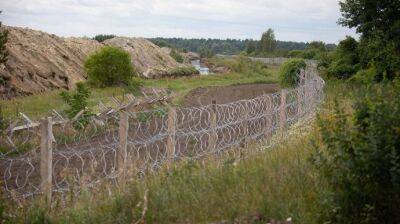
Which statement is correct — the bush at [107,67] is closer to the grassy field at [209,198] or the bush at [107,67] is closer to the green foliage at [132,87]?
the green foliage at [132,87]

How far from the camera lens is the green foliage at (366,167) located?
13.2 feet

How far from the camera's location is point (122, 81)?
27844 mm

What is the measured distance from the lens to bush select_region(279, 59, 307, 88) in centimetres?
2564

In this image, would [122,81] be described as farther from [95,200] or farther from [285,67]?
[95,200]

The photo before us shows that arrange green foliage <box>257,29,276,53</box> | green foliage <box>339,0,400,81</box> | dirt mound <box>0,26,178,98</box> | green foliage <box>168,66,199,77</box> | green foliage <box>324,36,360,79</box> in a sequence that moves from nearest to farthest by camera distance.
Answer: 1. green foliage <box>339,0,400,81</box>
2. green foliage <box>324,36,360,79</box>
3. dirt mound <box>0,26,178,98</box>
4. green foliage <box>168,66,199,77</box>
5. green foliage <box>257,29,276,53</box>

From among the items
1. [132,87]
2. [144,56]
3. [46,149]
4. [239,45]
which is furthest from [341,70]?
[239,45]

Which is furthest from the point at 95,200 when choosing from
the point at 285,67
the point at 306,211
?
the point at 285,67

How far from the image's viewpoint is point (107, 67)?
2736 cm

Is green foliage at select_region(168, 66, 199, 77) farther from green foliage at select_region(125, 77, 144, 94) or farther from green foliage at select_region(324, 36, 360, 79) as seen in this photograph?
green foliage at select_region(324, 36, 360, 79)

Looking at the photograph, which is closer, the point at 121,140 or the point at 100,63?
the point at 121,140

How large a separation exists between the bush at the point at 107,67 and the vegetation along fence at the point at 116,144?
13158mm

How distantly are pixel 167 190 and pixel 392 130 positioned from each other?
2267 millimetres

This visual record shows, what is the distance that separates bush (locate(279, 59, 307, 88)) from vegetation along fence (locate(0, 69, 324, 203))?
371 inches

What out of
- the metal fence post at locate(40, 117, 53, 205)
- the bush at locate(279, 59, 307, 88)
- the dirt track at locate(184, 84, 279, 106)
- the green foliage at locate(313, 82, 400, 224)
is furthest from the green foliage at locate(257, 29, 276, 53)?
the green foliage at locate(313, 82, 400, 224)
